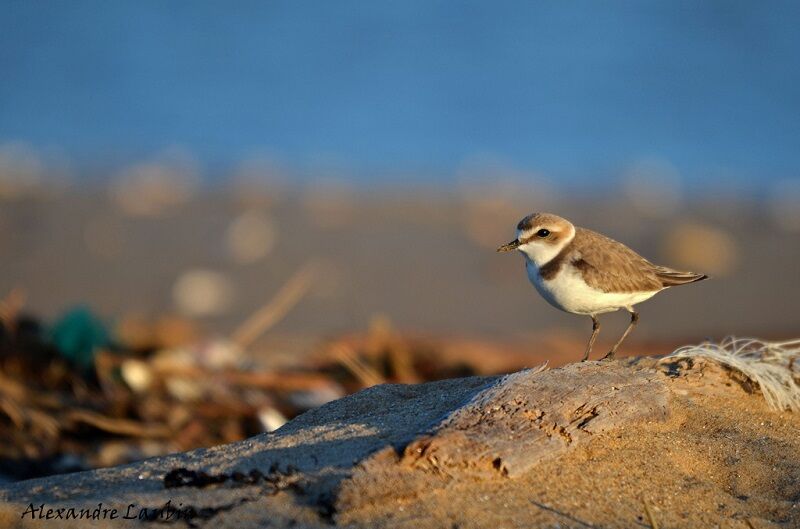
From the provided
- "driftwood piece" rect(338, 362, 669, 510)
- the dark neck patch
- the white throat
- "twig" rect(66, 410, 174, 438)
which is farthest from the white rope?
"twig" rect(66, 410, 174, 438)

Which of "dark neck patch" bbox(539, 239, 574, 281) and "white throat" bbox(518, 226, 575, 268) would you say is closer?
"dark neck patch" bbox(539, 239, 574, 281)

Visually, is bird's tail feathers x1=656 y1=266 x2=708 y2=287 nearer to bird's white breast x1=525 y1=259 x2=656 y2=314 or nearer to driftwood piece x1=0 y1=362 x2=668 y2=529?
bird's white breast x1=525 y1=259 x2=656 y2=314

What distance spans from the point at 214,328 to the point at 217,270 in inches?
55.4

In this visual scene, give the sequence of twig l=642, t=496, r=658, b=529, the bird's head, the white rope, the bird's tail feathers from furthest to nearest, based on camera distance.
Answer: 1. the bird's tail feathers
2. the bird's head
3. the white rope
4. twig l=642, t=496, r=658, b=529

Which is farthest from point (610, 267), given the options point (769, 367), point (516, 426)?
point (516, 426)

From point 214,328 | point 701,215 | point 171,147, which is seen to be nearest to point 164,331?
point 214,328

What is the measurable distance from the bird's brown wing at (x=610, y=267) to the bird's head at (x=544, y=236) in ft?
0.23

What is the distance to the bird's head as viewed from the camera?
4391 mm

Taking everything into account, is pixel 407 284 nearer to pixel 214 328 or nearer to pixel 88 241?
pixel 214 328

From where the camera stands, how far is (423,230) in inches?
442

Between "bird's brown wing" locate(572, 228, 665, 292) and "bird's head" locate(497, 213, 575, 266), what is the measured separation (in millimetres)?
Answer: 70

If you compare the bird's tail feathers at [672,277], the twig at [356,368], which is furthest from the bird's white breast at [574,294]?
the twig at [356,368]

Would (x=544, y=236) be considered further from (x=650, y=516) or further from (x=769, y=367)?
(x=650, y=516)

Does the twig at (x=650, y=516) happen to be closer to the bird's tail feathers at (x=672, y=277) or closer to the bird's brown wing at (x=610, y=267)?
the bird's brown wing at (x=610, y=267)
